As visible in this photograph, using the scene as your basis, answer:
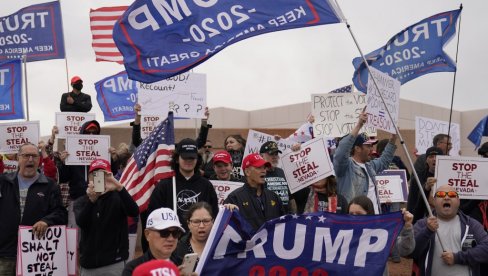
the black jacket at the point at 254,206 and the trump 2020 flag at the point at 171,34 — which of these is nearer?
the black jacket at the point at 254,206

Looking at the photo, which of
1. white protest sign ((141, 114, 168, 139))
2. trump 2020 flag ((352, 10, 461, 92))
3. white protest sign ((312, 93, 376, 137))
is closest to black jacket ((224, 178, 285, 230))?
white protest sign ((312, 93, 376, 137))

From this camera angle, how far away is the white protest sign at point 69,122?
12.3 meters

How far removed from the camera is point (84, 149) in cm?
1050

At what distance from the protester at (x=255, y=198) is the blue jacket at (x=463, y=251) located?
144 cm

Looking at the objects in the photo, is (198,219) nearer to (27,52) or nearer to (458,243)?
(458,243)

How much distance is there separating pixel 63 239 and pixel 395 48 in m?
5.56

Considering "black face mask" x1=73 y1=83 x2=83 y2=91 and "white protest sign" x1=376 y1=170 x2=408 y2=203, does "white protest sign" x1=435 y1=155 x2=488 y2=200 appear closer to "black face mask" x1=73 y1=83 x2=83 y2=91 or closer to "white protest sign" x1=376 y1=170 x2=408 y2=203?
"white protest sign" x1=376 y1=170 x2=408 y2=203

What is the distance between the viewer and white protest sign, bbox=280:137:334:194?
32.8 feet

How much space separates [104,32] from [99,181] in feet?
24.4

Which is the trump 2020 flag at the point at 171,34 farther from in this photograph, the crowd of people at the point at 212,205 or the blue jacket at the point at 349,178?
the blue jacket at the point at 349,178

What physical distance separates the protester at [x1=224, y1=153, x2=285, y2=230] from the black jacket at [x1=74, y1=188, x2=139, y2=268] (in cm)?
116

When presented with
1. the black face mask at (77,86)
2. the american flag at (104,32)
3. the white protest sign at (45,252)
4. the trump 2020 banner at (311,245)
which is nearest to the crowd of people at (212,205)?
the white protest sign at (45,252)

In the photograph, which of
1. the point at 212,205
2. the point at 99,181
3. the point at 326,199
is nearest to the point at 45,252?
the point at 99,181

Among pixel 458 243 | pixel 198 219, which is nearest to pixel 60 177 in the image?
pixel 198 219
